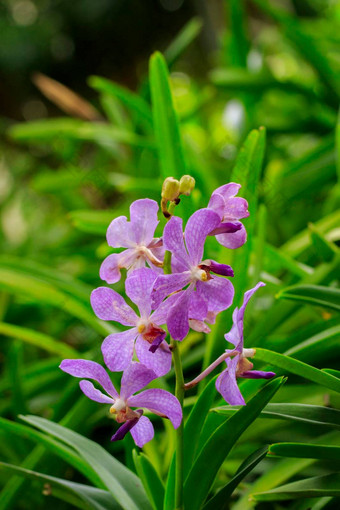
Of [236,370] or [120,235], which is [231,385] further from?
[120,235]

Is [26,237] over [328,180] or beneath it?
over

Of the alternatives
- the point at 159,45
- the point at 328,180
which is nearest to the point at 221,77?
the point at 328,180

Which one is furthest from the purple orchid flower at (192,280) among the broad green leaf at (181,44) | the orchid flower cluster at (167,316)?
the broad green leaf at (181,44)

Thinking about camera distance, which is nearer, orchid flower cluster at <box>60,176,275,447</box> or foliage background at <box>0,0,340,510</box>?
orchid flower cluster at <box>60,176,275,447</box>

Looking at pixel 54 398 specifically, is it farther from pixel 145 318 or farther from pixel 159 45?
pixel 159 45

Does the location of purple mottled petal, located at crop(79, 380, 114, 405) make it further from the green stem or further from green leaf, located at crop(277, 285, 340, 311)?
green leaf, located at crop(277, 285, 340, 311)

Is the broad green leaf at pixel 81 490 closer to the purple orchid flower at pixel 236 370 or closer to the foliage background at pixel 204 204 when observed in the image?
the foliage background at pixel 204 204

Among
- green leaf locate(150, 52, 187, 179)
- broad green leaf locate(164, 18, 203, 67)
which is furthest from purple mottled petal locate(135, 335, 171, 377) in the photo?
broad green leaf locate(164, 18, 203, 67)
